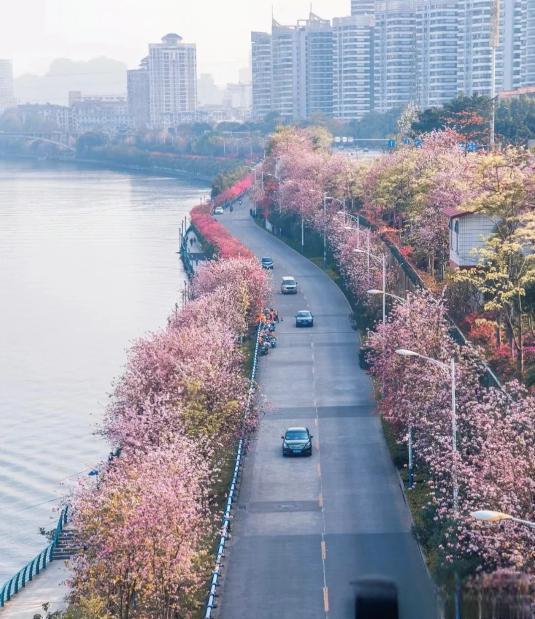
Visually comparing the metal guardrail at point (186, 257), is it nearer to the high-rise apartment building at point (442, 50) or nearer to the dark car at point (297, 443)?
the dark car at point (297, 443)

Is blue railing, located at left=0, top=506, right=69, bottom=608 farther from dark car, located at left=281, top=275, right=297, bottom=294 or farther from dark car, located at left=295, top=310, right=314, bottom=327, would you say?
dark car, located at left=281, top=275, right=297, bottom=294

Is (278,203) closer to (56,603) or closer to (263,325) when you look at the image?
(263,325)

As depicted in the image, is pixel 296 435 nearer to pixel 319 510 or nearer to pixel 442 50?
pixel 319 510

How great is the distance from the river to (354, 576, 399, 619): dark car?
22.1 metres

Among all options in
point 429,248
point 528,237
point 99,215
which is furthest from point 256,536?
point 99,215

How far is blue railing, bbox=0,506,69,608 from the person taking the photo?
1274 inches

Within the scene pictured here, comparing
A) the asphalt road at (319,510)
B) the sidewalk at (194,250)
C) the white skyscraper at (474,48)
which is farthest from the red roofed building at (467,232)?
the white skyscraper at (474,48)

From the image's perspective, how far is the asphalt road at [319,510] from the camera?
26812mm

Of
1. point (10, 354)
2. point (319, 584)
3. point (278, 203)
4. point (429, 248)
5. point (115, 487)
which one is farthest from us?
point (278, 203)

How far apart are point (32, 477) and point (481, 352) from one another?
56.0ft

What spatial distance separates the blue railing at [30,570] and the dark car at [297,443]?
6.87m

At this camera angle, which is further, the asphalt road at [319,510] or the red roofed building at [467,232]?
the red roofed building at [467,232]

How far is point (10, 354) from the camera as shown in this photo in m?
65.2

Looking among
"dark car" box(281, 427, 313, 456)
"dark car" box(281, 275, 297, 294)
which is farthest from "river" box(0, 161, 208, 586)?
"dark car" box(281, 427, 313, 456)
